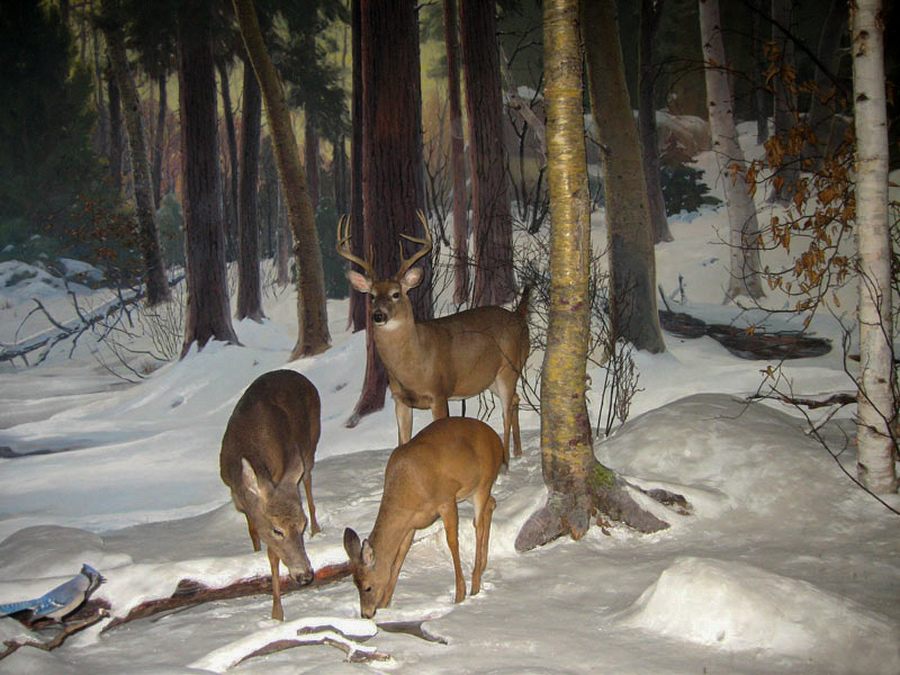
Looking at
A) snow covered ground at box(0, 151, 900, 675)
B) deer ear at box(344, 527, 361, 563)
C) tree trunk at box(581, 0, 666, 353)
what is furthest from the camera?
tree trunk at box(581, 0, 666, 353)

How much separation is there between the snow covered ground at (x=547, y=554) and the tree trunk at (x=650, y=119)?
1503 millimetres

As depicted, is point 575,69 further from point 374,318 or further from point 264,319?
point 264,319

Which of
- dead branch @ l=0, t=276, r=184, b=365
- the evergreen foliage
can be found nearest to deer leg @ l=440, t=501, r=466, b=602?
dead branch @ l=0, t=276, r=184, b=365

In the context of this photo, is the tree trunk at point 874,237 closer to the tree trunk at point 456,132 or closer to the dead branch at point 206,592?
the dead branch at point 206,592

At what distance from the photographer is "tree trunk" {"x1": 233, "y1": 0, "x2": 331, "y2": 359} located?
855 cm

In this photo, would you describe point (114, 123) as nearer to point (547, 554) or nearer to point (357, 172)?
point (357, 172)

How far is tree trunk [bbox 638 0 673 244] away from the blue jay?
5899mm

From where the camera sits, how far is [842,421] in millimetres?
5434

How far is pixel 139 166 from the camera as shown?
10531mm

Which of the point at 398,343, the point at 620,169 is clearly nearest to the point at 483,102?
the point at 620,169

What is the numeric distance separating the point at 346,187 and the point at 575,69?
702 cm

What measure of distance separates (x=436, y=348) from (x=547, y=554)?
5.57ft

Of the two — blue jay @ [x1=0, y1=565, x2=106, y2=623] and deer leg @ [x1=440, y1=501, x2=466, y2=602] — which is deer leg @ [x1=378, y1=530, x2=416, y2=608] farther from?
blue jay @ [x1=0, y1=565, x2=106, y2=623]

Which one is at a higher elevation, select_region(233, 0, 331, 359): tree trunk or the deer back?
select_region(233, 0, 331, 359): tree trunk
